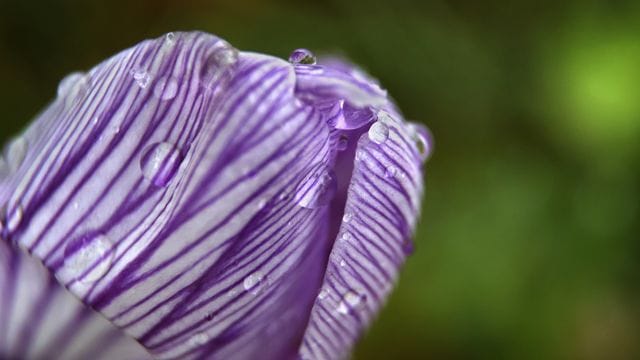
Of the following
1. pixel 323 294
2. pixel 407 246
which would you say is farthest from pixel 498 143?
pixel 323 294

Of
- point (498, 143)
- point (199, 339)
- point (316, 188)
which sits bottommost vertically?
point (498, 143)

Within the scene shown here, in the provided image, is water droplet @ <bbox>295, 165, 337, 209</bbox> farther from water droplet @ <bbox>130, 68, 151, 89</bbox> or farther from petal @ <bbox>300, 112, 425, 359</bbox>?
water droplet @ <bbox>130, 68, 151, 89</bbox>

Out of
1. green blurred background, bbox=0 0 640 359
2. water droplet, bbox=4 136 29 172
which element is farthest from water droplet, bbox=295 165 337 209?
green blurred background, bbox=0 0 640 359

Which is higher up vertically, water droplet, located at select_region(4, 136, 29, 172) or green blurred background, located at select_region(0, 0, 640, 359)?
water droplet, located at select_region(4, 136, 29, 172)

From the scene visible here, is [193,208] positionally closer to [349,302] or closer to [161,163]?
[161,163]

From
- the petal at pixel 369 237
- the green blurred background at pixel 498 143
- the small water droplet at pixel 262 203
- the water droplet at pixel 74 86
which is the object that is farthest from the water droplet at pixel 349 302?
the green blurred background at pixel 498 143

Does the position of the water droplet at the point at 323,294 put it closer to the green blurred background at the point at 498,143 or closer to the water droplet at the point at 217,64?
the water droplet at the point at 217,64

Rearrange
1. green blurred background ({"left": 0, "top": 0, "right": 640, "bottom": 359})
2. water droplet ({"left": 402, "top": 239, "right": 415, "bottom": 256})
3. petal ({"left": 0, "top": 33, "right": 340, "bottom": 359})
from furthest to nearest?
1. green blurred background ({"left": 0, "top": 0, "right": 640, "bottom": 359})
2. water droplet ({"left": 402, "top": 239, "right": 415, "bottom": 256})
3. petal ({"left": 0, "top": 33, "right": 340, "bottom": 359})

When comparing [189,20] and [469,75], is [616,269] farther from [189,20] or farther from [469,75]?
[189,20]

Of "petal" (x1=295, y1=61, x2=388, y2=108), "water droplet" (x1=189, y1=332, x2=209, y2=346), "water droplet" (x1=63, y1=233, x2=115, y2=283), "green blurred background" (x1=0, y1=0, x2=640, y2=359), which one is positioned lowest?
"green blurred background" (x1=0, y1=0, x2=640, y2=359)
